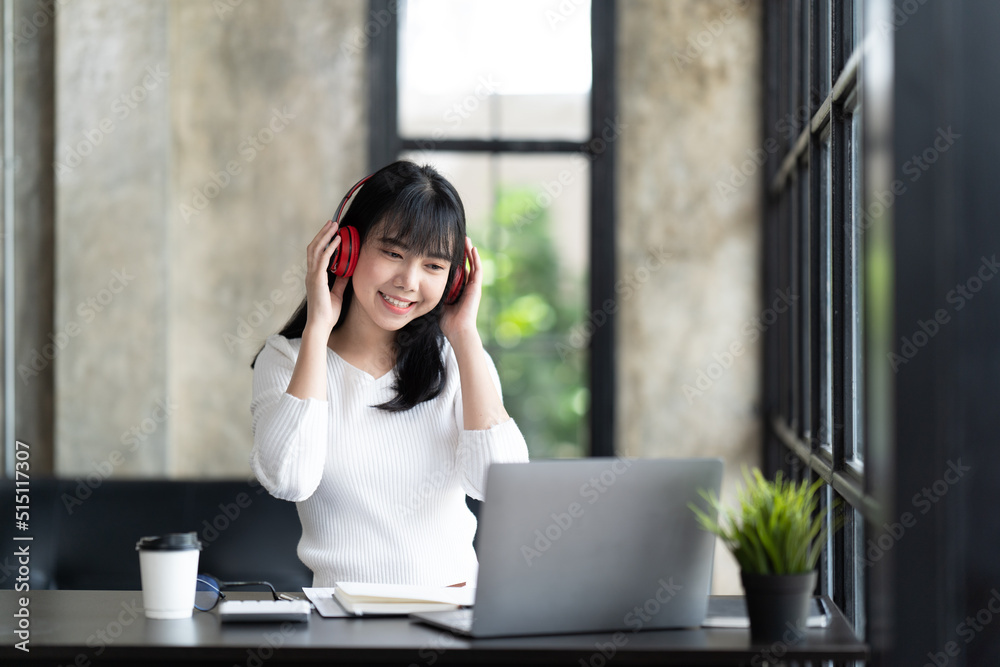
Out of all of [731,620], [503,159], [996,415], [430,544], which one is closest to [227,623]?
[430,544]

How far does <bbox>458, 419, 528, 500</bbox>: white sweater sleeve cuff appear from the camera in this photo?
1777 millimetres

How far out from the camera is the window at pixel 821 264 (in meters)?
1.91

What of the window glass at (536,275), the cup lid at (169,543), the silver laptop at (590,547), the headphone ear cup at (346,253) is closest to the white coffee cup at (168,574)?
the cup lid at (169,543)

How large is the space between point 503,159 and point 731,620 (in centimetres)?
281

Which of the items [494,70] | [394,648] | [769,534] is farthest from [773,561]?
[494,70]

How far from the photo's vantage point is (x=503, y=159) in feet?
12.8

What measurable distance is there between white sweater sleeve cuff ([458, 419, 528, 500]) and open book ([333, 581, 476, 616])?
34cm

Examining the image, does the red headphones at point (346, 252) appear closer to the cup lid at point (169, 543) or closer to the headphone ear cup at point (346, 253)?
the headphone ear cup at point (346, 253)

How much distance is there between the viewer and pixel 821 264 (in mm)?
2402

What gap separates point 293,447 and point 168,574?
352 millimetres

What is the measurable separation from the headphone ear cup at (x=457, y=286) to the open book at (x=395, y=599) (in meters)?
0.67

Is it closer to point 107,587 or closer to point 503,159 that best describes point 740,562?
point 107,587

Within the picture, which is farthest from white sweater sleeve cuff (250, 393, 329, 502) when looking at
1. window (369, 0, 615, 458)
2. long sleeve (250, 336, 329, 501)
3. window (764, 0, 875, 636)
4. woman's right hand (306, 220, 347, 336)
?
window (369, 0, 615, 458)

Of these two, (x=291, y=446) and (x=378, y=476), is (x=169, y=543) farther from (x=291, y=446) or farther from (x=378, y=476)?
(x=378, y=476)
